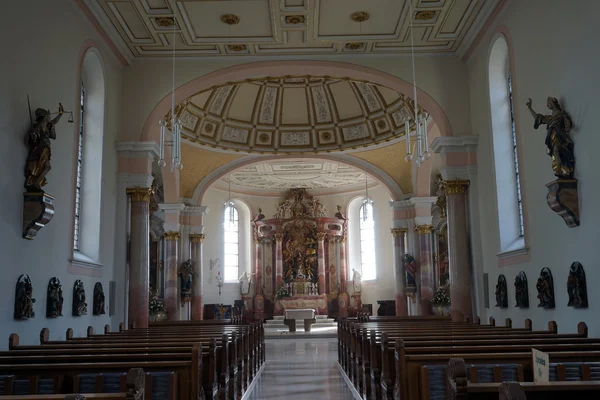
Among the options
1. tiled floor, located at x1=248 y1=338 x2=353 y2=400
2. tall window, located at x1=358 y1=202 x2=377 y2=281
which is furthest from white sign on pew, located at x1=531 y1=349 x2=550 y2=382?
tall window, located at x1=358 y1=202 x2=377 y2=281

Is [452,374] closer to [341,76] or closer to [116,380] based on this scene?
[116,380]

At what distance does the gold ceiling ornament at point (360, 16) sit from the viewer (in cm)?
1116

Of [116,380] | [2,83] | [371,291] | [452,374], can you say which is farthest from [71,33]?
[371,291]

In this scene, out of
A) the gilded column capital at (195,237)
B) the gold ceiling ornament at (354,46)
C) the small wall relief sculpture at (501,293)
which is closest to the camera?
the small wall relief sculpture at (501,293)

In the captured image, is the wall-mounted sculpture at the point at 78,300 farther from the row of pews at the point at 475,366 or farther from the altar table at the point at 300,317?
the altar table at the point at 300,317

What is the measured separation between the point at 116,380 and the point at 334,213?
23.8m

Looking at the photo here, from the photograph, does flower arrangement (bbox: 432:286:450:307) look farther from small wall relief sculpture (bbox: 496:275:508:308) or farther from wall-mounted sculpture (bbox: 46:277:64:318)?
wall-mounted sculpture (bbox: 46:277:64:318)

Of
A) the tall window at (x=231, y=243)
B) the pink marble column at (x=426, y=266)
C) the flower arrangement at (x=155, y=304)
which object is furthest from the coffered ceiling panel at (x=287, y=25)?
the tall window at (x=231, y=243)

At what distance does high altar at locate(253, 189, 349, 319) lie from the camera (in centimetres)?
2706

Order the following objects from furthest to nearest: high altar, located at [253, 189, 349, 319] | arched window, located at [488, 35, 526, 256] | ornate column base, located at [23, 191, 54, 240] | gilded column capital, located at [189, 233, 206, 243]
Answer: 1. high altar, located at [253, 189, 349, 319]
2. gilded column capital, located at [189, 233, 206, 243]
3. arched window, located at [488, 35, 526, 256]
4. ornate column base, located at [23, 191, 54, 240]

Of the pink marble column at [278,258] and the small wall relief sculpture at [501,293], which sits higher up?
the pink marble column at [278,258]

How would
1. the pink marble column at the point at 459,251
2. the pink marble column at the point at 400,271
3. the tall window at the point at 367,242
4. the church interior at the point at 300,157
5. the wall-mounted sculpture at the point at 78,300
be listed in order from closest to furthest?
1. the church interior at the point at 300,157
2. the wall-mounted sculpture at the point at 78,300
3. the pink marble column at the point at 459,251
4. the pink marble column at the point at 400,271
5. the tall window at the point at 367,242

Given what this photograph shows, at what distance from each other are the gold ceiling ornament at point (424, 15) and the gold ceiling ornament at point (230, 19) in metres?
3.37

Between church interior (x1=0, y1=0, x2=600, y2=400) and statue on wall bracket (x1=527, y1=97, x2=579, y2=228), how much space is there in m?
0.03
